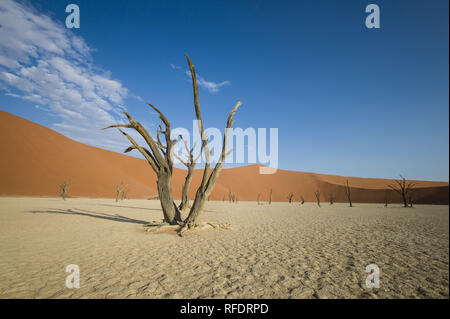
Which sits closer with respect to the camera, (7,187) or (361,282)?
(361,282)

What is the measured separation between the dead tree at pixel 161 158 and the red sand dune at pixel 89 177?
37493 millimetres

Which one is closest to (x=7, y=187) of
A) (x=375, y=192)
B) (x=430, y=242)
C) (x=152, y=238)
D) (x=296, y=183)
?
(x=152, y=238)

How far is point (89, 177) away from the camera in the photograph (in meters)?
42.7

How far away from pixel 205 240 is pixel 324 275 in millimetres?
4352

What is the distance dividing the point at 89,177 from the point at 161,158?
45204 mm

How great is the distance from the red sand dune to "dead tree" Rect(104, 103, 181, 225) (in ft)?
123

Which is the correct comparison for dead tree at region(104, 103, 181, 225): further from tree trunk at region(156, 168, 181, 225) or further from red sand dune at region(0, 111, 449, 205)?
red sand dune at region(0, 111, 449, 205)

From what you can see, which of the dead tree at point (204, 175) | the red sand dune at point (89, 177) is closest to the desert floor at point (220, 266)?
the dead tree at point (204, 175)

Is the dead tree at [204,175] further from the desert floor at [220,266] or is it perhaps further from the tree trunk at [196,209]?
the desert floor at [220,266]

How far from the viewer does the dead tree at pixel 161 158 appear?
8.21 meters

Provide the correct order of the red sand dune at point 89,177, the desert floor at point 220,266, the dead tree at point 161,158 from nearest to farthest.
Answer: the desert floor at point 220,266, the dead tree at point 161,158, the red sand dune at point 89,177

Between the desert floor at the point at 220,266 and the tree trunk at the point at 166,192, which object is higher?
the tree trunk at the point at 166,192
